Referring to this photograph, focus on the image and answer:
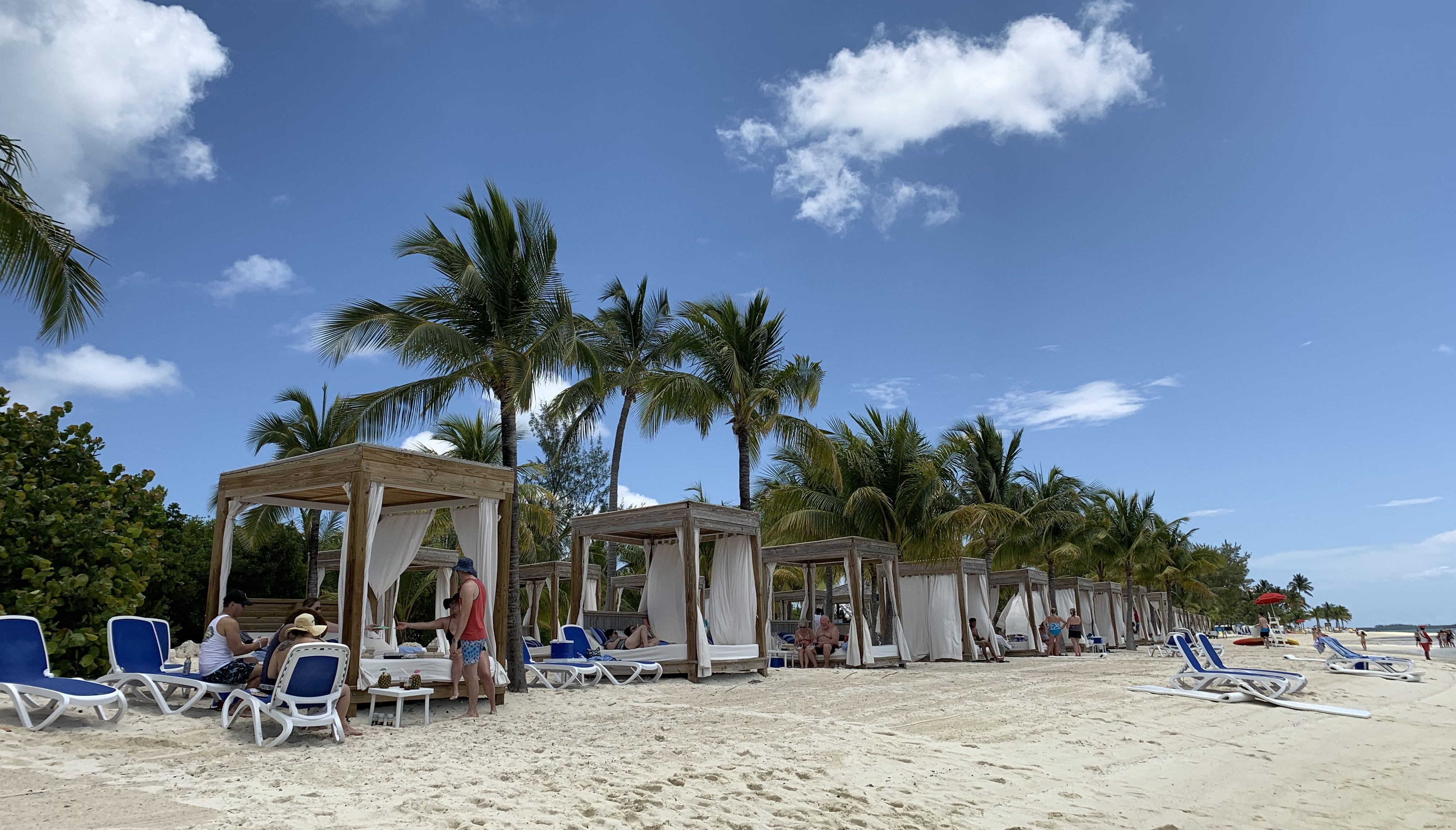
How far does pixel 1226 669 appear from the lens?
1218cm

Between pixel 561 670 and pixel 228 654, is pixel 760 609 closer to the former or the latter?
pixel 561 670

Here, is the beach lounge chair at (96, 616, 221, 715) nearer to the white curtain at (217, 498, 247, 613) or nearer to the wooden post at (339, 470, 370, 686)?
the wooden post at (339, 470, 370, 686)

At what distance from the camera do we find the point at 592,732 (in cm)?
743

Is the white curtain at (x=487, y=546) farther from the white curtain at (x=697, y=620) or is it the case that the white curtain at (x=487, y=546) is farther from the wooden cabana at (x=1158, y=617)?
the wooden cabana at (x=1158, y=617)

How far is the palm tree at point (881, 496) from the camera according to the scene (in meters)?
20.5

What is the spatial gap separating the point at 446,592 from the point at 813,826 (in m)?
14.5

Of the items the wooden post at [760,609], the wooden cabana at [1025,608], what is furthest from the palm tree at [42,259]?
the wooden cabana at [1025,608]

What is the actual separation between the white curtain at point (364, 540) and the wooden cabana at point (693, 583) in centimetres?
519

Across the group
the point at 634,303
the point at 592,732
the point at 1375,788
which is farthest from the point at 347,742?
the point at 634,303

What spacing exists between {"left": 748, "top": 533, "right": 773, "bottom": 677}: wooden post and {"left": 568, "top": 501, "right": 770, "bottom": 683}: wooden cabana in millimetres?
13

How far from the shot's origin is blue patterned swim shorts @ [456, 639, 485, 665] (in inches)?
331

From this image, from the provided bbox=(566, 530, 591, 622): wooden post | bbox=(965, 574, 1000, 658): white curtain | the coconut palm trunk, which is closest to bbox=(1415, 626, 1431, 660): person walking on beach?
A: bbox=(965, 574, 1000, 658): white curtain

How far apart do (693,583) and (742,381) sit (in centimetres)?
538

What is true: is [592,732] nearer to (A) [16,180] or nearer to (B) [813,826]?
(B) [813,826]
